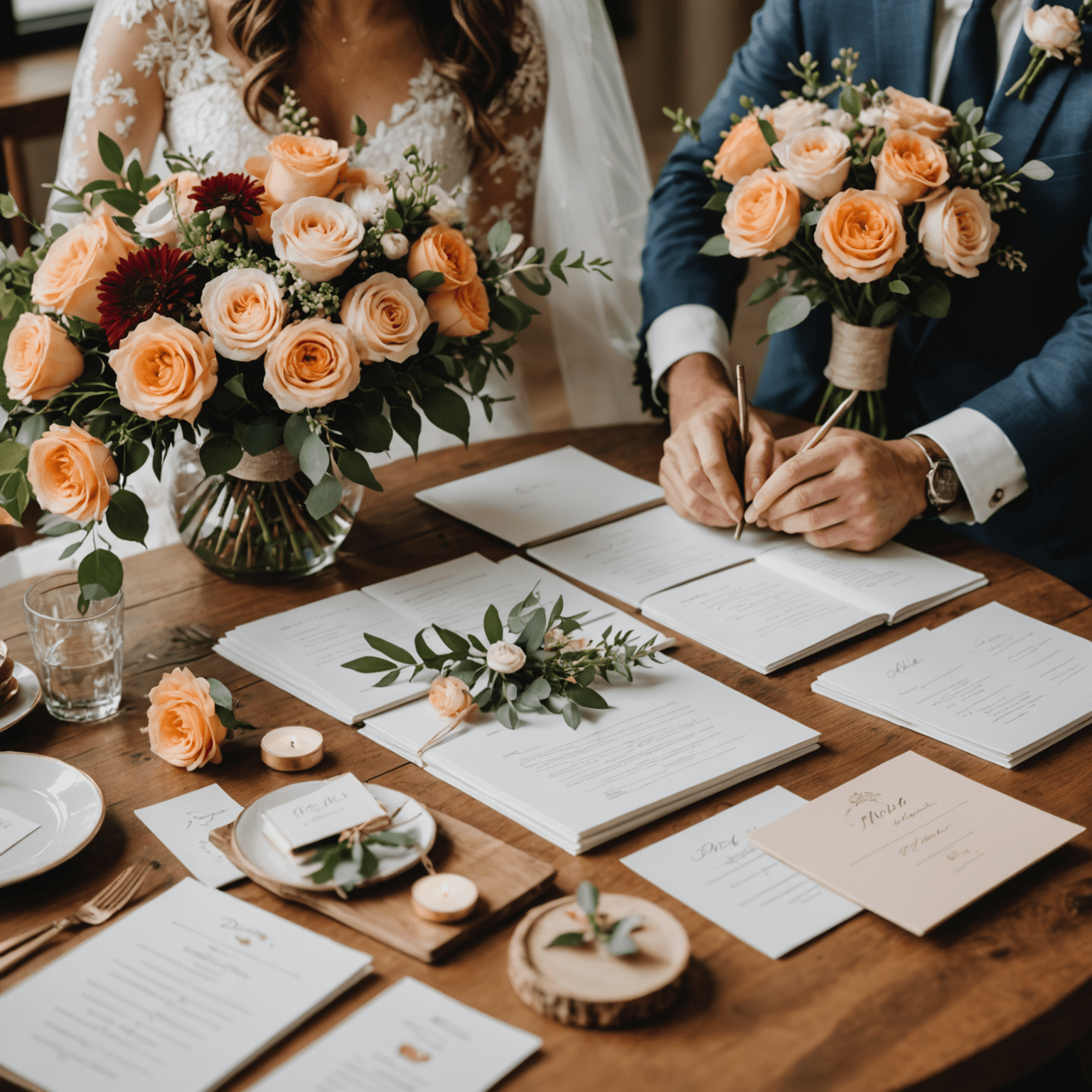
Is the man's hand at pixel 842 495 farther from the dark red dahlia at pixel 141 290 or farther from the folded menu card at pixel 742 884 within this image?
the dark red dahlia at pixel 141 290

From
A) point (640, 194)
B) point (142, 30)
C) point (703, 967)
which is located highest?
point (142, 30)

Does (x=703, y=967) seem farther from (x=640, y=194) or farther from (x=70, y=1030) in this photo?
(x=640, y=194)

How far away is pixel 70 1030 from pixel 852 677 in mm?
837

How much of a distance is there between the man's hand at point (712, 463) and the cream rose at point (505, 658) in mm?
492

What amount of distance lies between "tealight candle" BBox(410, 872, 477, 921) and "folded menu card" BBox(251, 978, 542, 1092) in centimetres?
7

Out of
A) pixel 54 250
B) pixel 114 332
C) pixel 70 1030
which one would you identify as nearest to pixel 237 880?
pixel 70 1030

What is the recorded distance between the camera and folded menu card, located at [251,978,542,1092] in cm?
78

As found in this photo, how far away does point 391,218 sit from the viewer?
1.32m

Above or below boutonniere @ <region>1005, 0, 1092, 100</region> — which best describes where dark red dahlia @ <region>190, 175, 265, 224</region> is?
below

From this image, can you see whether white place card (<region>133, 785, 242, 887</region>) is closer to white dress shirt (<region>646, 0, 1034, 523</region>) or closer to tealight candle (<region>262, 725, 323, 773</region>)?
tealight candle (<region>262, 725, 323, 773</region>)

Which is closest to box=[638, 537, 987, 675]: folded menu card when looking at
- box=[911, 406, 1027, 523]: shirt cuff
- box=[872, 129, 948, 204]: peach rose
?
box=[911, 406, 1027, 523]: shirt cuff

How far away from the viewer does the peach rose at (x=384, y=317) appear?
127 centimetres

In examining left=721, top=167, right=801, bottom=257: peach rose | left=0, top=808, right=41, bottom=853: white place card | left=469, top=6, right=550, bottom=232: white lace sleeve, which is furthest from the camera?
left=469, top=6, right=550, bottom=232: white lace sleeve

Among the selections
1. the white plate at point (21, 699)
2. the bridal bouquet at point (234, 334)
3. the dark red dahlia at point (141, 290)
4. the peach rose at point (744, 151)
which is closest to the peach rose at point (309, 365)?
the bridal bouquet at point (234, 334)
